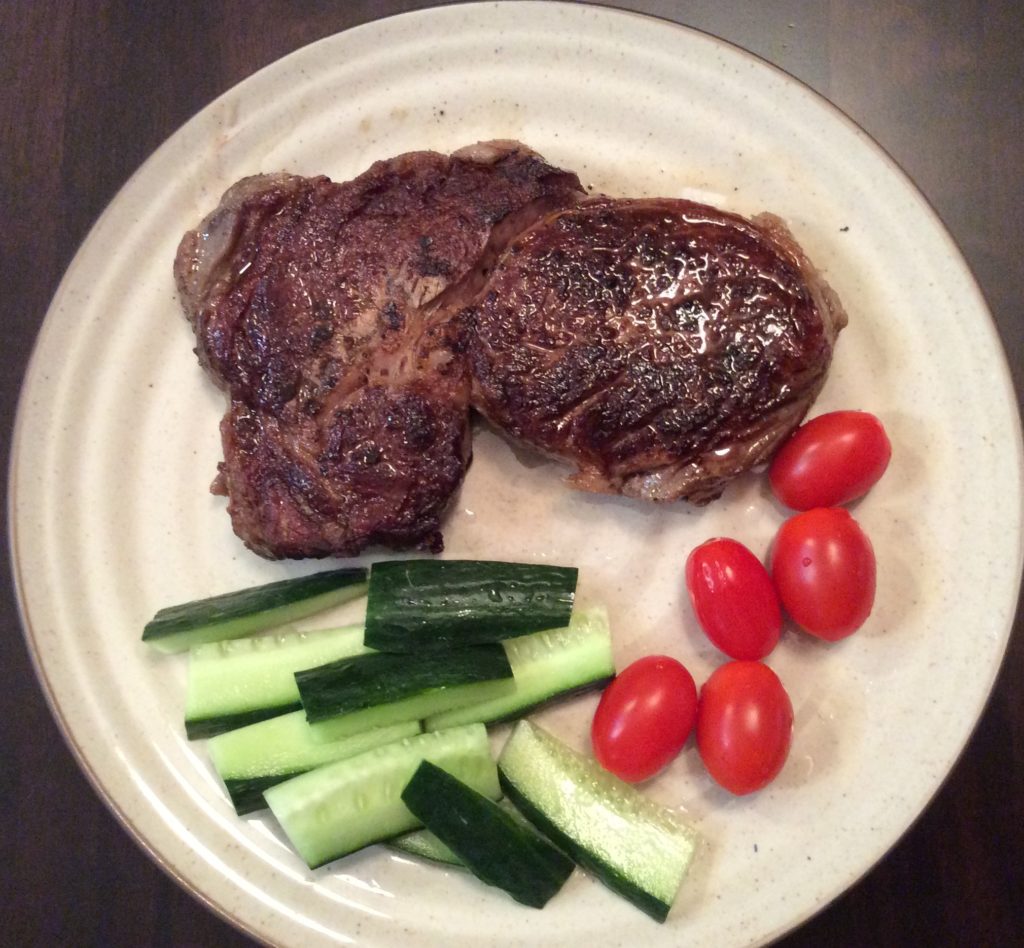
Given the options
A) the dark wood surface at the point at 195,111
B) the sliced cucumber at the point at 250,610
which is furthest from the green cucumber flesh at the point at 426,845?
the dark wood surface at the point at 195,111

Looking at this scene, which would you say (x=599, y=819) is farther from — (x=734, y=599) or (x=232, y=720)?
(x=232, y=720)

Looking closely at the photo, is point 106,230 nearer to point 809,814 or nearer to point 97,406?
point 97,406

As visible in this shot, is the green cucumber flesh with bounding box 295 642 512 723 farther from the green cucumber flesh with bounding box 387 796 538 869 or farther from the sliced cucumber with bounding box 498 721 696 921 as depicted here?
the green cucumber flesh with bounding box 387 796 538 869

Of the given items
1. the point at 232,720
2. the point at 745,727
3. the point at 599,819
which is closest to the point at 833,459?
the point at 745,727

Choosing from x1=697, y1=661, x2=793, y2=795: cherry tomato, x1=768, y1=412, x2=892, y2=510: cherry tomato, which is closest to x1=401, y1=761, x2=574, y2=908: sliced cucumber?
x1=697, y1=661, x2=793, y2=795: cherry tomato

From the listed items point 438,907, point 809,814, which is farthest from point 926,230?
point 438,907
